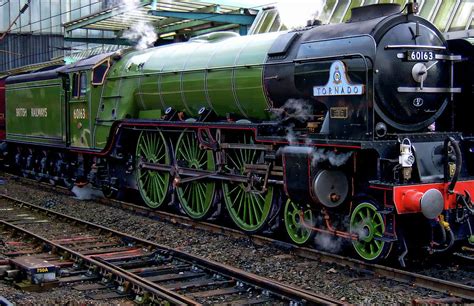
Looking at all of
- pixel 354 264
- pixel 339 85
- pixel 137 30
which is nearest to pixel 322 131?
pixel 339 85

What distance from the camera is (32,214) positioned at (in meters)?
11.7

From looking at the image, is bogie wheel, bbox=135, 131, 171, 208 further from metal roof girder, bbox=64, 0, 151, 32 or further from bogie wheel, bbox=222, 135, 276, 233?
metal roof girder, bbox=64, 0, 151, 32

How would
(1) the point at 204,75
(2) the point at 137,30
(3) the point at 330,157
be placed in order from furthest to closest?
(2) the point at 137,30, (1) the point at 204,75, (3) the point at 330,157

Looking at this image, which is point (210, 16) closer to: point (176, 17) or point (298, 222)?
point (176, 17)

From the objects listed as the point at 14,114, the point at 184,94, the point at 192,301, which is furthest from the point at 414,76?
the point at 14,114

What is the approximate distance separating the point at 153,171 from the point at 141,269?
4486mm

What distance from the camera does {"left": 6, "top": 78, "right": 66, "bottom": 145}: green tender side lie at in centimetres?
1466

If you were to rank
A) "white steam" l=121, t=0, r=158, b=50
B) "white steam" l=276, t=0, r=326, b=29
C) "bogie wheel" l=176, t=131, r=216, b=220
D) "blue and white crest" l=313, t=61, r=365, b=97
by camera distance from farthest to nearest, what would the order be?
"white steam" l=121, t=0, r=158, b=50 → "white steam" l=276, t=0, r=326, b=29 → "bogie wheel" l=176, t=131, r=216, b=220 → "blue and white crest" l=313, t=61, r=365, b=97

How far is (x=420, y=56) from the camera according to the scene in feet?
23.7

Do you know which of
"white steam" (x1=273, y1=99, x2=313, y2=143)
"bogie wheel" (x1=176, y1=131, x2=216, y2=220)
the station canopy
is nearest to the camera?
"white steam" (x1=273, y1=99, x2=313, y2=143)

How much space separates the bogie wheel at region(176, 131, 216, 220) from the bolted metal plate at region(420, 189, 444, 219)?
13.3ft

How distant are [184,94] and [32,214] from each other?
3735 millimetres

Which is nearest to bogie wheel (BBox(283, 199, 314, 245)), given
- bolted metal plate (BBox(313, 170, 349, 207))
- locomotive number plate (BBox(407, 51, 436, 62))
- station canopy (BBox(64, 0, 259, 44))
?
bolted metal plate (BBox(313, 170, 349, 207))

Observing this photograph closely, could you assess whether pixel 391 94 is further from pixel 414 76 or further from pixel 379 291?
pixel 379 291
